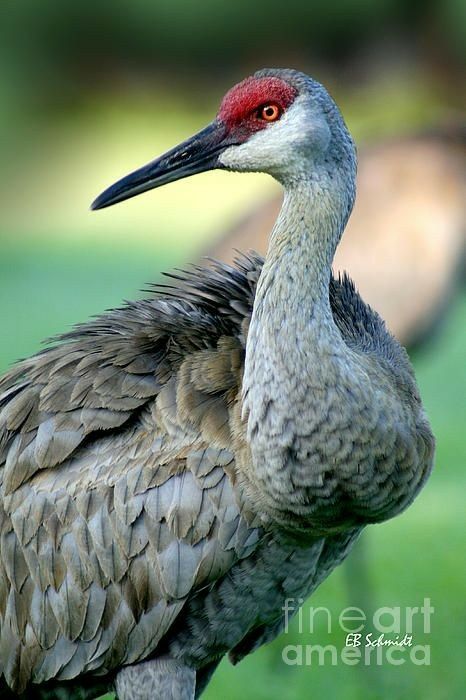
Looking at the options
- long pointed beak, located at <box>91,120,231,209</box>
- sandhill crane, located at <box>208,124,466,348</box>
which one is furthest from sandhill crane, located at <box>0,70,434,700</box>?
sandhill crane, located at <box>208,124,466,348</box>

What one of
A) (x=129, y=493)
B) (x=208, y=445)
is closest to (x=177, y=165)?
(x=208, y=445)

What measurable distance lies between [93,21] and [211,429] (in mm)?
19791

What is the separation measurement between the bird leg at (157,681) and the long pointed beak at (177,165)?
134cm

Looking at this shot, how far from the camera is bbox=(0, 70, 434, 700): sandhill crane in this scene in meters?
3.60

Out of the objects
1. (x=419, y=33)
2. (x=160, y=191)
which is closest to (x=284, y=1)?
(x=419, y=33)

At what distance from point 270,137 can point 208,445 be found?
867mm

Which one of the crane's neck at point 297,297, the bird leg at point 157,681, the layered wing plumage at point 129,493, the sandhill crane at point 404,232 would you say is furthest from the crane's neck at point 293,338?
the sandhill crane at point 404,232

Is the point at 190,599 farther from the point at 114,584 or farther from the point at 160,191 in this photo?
the point at 160,191

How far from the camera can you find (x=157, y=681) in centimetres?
394

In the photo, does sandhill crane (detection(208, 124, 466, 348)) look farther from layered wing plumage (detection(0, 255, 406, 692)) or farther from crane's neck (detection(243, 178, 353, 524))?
crane's neck (detection(243, 178, 353, 524))

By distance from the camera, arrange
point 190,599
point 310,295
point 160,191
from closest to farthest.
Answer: point 310,295, point 190,599, point 160,191

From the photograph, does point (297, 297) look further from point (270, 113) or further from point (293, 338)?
point (270, 113)

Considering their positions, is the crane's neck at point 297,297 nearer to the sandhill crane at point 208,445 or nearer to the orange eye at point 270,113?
the sandhill crane at point 208,445

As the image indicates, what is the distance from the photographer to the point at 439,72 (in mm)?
21531
